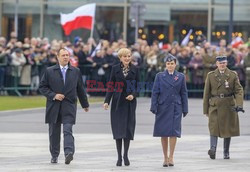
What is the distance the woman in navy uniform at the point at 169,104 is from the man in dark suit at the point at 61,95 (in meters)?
1.12

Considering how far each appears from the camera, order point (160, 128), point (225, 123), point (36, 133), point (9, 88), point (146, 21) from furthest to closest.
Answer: point (146, 21) < point (9, 88) < point (36, 133) < point (225, 123) < point (160, 128)

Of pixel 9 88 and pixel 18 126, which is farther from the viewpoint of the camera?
pixel 9 88

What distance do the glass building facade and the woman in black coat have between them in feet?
90.3

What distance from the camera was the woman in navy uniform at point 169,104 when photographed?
1596 cm

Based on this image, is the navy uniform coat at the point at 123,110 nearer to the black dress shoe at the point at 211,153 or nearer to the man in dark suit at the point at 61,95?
the man in dark suit at the point at 61,95

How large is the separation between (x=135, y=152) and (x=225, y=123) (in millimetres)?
1625

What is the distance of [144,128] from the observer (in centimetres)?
2298

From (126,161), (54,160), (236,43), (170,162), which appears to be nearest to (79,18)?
(236,43)

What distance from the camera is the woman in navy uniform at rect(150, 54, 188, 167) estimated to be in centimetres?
1596

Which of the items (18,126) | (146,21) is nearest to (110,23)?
(146,21)

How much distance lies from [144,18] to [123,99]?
28.5 metres

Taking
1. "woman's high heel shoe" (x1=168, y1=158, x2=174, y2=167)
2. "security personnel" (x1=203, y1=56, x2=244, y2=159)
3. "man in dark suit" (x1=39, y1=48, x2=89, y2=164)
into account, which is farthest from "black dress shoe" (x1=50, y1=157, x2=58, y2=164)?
"security personnel" (x1=203, y1=56, x2=244, y2=159)

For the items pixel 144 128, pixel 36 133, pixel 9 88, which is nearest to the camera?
pixel 36 133

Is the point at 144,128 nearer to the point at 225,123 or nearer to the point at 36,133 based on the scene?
the point at 36,133
